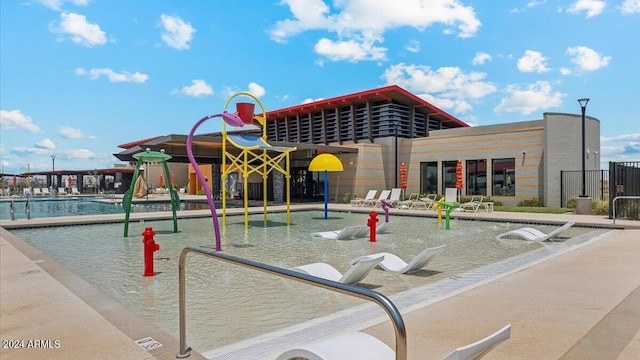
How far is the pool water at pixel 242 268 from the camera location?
17.7 ft

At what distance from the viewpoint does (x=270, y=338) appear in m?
4.46

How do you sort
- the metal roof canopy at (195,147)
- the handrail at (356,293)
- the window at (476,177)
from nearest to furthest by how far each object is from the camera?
the handrail at (356,293)
the metal roof canopy at (195,147)
the window at (476,177)

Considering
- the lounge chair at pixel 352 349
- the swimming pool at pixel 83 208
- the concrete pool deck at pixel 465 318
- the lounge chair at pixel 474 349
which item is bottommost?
the concrete pool deck at pixel 465 318

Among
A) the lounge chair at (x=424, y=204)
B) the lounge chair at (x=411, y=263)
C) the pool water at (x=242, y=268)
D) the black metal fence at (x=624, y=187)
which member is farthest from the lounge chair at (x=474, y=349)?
the lounge chair at (x=424, y=204)

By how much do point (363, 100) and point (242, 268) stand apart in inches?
870

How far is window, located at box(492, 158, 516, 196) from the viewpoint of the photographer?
23750 mm

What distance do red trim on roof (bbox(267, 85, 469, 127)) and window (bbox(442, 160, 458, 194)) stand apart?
5.14m

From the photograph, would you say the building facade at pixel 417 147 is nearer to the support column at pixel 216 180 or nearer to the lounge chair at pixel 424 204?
the support column at pixel 216 180

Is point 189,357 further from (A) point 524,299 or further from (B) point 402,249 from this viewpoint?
(B) point 402,249

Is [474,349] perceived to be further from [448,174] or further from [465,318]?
[448,174]

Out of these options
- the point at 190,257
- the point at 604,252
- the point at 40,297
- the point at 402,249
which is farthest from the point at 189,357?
the point at 604,252

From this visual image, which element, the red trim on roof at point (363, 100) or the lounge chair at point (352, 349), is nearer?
the lounge chair at point (352, 349)

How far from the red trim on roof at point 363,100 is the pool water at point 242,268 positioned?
40.5 ft

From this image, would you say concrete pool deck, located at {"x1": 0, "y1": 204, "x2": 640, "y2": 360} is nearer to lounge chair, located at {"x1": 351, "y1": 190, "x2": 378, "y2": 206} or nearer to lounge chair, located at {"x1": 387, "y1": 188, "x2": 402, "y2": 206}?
lounge chair, located at {"x1": 387, "y1": 188, "x2": 402, "y2": 206}
